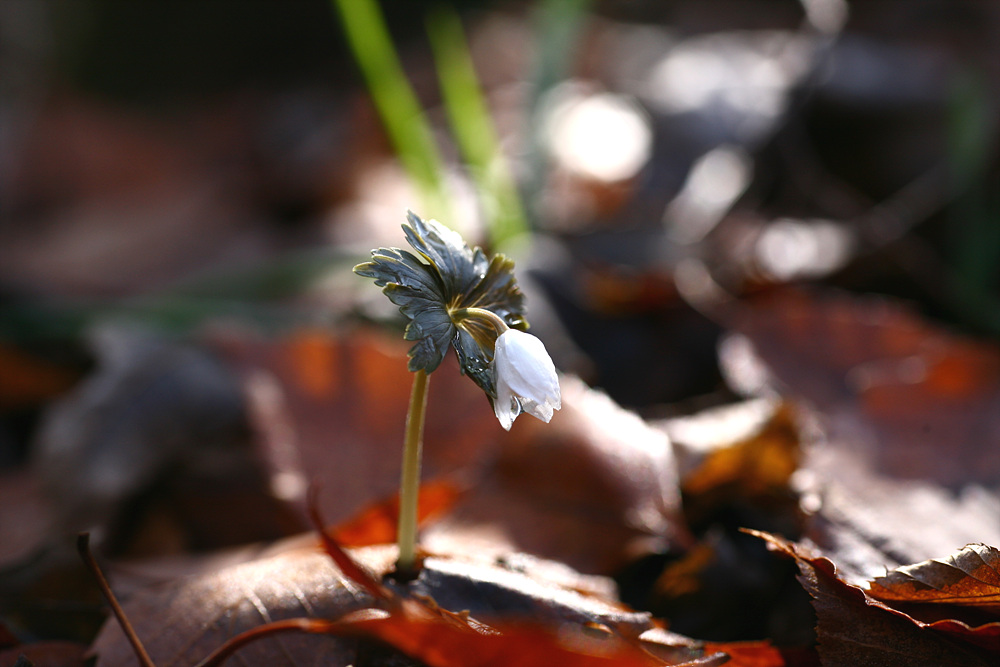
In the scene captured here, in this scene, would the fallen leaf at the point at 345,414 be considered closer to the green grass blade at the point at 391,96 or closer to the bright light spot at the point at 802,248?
the green grass blade at the point at 391,96

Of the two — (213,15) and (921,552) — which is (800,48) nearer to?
(921,552)

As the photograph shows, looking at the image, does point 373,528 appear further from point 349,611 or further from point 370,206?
point 370,206

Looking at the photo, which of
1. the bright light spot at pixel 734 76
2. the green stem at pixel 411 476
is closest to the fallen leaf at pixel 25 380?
the green stem at pixel 411 476

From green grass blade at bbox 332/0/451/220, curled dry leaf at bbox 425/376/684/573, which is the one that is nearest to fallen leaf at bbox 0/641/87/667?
curled dry leaf at bbox 425/376/684/573

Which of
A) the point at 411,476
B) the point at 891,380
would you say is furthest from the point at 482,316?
the point at 891,380

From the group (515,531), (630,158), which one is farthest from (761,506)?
(630,158)

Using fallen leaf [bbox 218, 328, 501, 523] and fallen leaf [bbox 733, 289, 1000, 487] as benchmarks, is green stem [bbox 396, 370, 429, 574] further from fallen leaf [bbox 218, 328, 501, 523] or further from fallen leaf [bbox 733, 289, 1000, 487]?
fallen leaf [bbox 733, 289, 1000, 487]
